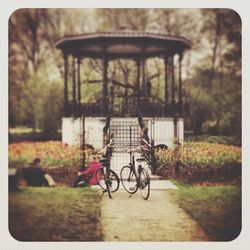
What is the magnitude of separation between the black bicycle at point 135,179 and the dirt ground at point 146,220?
48mm

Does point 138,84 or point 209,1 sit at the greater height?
point 209,1

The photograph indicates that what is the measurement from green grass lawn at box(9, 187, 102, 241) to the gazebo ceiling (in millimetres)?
1335

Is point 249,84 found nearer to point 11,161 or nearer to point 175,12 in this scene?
point 175,12

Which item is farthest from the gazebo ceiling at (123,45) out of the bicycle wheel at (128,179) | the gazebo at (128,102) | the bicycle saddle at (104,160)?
the bicycle wheel at (128,179)

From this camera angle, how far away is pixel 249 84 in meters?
4.48

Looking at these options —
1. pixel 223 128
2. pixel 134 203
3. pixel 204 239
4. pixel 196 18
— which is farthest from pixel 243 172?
pixel 196 18

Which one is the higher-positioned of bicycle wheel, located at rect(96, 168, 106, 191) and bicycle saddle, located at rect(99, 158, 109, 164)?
bicycle saddle, located at rect(99, 158, 109, 164)

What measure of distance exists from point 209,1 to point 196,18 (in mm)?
204

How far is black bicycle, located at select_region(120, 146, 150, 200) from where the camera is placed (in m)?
4.48

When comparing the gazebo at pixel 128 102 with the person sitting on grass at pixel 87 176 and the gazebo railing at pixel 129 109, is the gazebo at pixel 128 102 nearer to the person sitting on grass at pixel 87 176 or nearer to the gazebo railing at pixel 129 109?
the gazebo railing at pixel 129 109

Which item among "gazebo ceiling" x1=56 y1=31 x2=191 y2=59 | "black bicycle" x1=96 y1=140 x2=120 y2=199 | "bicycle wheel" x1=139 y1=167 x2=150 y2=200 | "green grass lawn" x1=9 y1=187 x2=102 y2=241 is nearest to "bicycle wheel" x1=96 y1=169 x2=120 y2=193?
"black bicycle" x1=96 y1=140 x2=120 y2=199

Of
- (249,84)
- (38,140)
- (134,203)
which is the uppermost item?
(249,84)

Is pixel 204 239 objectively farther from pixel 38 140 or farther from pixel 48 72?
pixel 48 72

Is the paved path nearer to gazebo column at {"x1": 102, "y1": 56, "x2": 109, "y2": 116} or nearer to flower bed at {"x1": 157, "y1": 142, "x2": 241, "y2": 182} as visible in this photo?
flower bed at {"x1": 157, "y1": 142, "x2": 241, "y2": 182}
